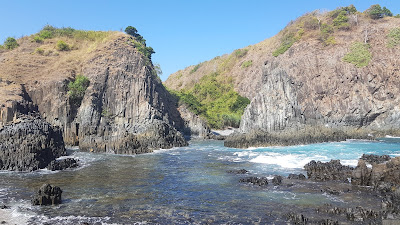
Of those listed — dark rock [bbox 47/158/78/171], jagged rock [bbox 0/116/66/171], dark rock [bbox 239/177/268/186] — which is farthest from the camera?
jagged rock [bbox 0/116/66/171]

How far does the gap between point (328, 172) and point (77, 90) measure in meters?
43.9

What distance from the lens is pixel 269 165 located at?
1110 inches

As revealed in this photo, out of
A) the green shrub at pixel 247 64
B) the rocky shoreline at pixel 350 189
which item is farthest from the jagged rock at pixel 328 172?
the green shrub at pixel 247 64

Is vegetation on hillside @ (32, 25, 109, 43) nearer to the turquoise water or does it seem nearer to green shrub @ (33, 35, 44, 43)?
green shrub @ (33, 35, 44, 43)

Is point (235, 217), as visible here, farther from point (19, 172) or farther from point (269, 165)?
point (19, 172)

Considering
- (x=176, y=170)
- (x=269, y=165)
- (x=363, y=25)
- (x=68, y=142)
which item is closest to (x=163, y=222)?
(x=176, y=170)

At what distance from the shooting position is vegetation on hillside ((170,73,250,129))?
81.0 metres

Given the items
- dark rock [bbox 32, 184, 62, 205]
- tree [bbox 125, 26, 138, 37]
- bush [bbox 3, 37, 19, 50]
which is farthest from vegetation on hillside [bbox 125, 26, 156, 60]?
dark rock [bbox 32, 184, 62, 205]

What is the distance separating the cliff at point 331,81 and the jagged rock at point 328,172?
3000 centimetres

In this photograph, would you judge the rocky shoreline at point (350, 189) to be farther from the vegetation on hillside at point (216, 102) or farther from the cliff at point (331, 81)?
the vegetation on hillside at point (216, 102)

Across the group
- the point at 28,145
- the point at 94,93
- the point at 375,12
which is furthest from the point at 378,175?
the point at 375,12

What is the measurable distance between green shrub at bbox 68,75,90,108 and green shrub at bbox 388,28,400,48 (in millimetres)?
72977

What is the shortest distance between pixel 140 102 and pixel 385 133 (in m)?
49.4

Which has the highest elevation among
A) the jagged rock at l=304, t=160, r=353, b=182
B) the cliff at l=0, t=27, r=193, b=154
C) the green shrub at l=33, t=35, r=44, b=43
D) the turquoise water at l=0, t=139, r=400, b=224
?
the green shrub at l=33, t=35, r=44, b=43
